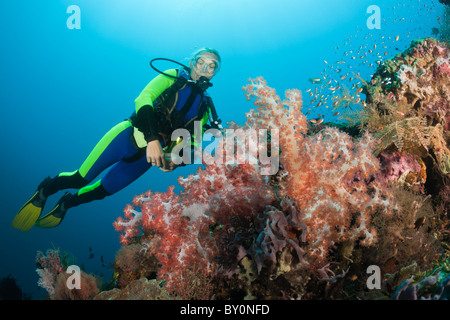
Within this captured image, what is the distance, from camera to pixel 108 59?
84062 mm

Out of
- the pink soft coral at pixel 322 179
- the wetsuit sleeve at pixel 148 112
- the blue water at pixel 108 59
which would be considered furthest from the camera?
the blue water at pixel 108 59

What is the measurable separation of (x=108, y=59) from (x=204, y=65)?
96.8m

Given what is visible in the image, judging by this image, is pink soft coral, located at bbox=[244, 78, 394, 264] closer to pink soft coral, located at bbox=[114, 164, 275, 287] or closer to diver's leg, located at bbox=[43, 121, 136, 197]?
pink soft coral, located at bbox=[114, 164, 275, 287]

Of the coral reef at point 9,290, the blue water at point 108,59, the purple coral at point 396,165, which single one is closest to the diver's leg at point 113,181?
the purple coral at point 396,165

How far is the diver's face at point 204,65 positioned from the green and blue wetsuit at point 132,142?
0.27m

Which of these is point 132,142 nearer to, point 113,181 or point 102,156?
point 102,156

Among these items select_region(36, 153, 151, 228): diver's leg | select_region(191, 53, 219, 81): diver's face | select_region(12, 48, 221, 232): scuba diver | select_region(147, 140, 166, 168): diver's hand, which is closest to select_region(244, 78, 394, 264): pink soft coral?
select_region(147, 140, 166, 168): diver's hand

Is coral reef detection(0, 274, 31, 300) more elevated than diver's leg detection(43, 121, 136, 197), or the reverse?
diver's leg detection(43, 121, 136, 197)

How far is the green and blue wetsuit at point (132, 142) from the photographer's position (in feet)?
15.5

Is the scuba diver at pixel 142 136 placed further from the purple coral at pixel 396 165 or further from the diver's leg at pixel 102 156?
the purple coral at pixel 396 165

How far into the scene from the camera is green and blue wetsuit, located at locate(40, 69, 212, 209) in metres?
4.71

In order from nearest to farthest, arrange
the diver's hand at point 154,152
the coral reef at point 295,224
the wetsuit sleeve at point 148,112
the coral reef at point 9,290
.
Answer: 1. the coral reef at point 295,224
2. the diver's hand at point 154,152
3. the wetsuit sleeve at point 148,112
4. the coral reef at point 9,290

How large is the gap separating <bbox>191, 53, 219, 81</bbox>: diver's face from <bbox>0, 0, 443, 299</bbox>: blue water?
6208 centimetres

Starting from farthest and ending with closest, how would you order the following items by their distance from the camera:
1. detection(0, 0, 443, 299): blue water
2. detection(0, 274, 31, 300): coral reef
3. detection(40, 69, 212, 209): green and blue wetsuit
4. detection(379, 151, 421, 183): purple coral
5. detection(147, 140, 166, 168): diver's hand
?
1. detection(0, 0, 443, 299): blue water
2. detection(0, 274, 31, 300): coral reef
3. detection(40, 69, 212, 209): green and blue wetsuit
4. detection(379, 151, 421, 183): purple coral
5. detection(147, 140, 166, 168): diver's hand
